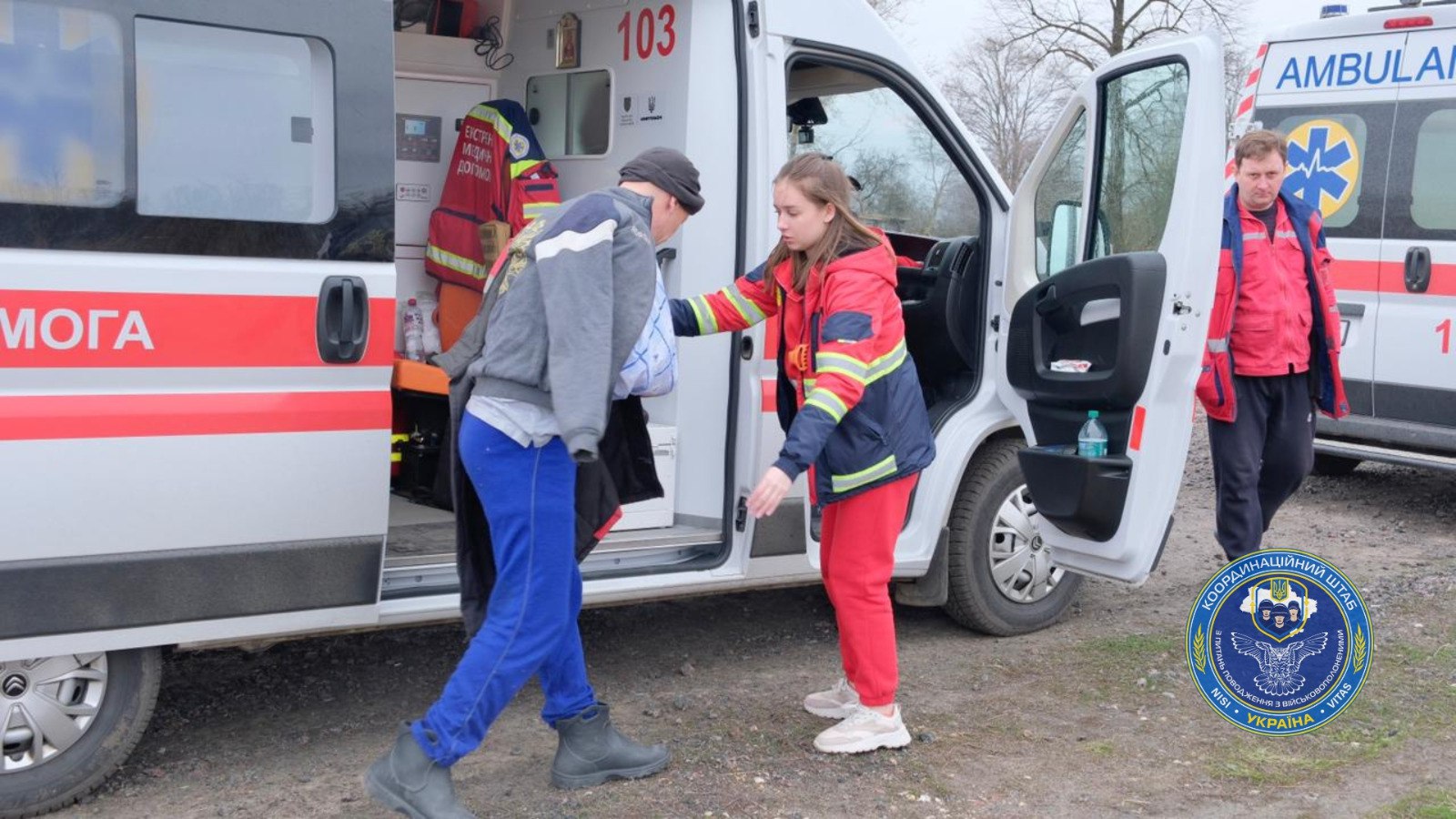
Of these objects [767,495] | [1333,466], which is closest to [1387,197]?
[1333,466]

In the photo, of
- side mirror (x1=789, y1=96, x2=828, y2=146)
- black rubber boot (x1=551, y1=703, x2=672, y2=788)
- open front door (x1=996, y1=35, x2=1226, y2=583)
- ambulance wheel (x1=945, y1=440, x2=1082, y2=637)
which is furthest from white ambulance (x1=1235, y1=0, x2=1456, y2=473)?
black rubber boot (x1=551, y1=703, x2=672, y2=788)

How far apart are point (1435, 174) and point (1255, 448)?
277cm

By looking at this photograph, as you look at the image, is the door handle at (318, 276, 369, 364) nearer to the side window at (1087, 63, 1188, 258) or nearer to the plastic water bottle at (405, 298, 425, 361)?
→ the plastic water bottle at (405, 298, 425, 361)

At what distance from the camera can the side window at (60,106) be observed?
3201 millimetres

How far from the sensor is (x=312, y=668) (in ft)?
15.4

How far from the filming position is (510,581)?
343 centimetres

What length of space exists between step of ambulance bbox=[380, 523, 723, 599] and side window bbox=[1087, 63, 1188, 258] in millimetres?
1553

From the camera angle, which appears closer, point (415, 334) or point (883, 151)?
point (883, 151)

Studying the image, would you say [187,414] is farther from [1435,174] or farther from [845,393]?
[1435,174]

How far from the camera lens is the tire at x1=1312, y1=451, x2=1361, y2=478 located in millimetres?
8273

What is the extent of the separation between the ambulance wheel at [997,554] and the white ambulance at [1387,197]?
8.75ft

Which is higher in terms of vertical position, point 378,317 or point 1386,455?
point 378,317

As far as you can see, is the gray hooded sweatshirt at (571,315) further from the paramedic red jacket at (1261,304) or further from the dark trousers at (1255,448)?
the dark trousers at (1255,448)

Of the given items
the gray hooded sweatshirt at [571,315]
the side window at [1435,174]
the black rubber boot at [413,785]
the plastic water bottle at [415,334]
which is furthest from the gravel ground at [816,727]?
the side window at [1435,174]
